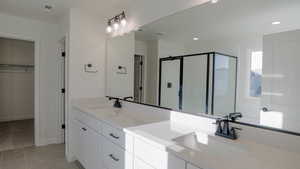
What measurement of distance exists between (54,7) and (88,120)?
181 cm

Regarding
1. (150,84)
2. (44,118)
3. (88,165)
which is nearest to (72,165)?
(88,165)

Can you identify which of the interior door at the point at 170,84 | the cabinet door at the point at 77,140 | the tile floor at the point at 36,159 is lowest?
the tile floor at the point at 36,159

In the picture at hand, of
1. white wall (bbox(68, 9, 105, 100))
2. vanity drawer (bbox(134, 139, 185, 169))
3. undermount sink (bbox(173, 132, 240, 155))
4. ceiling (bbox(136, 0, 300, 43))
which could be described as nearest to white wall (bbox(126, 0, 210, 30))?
ceiling (bbox(136, 0, 300, 43))

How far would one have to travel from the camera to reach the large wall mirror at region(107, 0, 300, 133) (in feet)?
3.39

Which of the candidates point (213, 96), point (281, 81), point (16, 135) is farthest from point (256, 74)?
point (16, 135)

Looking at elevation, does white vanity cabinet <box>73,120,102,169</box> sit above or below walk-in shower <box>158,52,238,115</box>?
below

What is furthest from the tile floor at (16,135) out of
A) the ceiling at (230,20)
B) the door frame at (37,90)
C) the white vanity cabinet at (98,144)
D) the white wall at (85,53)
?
the ceiling at (230,20)

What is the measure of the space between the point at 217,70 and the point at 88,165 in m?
1.92

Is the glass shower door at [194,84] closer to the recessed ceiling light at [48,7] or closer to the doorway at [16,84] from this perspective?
the recessed ceiling light at [48,7]

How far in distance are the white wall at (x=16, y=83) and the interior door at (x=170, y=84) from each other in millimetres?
4522

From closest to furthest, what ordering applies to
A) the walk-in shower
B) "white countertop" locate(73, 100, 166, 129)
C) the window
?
the window → the walk-in shower → "white countertop" locate(73, 100, 166, 129)

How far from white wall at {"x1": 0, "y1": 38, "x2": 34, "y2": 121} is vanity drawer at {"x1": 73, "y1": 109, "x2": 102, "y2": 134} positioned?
345 cm

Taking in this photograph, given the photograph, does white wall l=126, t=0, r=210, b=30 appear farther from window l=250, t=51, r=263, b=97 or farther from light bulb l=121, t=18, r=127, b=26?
window l=250, t=51, r=263, b=97

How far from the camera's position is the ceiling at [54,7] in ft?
8.13
